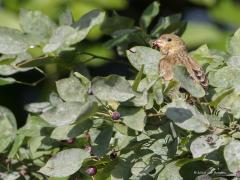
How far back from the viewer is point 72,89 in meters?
1.47

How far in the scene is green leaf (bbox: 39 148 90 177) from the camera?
4.75 ft

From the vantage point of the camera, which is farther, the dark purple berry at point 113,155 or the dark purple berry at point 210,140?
the dark purple berry at point 113,155

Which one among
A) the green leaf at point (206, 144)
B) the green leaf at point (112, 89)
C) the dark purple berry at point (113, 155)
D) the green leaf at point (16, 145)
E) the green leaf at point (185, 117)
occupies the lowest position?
the green leaf at point (16, 145)

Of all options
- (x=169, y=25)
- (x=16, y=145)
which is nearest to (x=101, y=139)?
(x=16, y=145)

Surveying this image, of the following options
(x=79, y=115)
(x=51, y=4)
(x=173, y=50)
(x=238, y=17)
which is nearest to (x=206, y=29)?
(x=238, y=17)

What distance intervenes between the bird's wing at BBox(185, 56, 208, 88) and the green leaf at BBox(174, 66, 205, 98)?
197 millimetres

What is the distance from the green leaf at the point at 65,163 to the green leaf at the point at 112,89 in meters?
0.17

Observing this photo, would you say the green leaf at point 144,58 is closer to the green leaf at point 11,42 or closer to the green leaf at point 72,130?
the green leaf at point 72,130

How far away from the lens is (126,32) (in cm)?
197

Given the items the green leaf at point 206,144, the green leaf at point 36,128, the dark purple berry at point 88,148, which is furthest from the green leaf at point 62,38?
the green leaf at point 206,144

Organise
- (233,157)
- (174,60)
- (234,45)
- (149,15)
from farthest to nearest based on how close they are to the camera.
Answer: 1. (149,15)
2. (174,60)
3. (234,45)
4. (233,157)

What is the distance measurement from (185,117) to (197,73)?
0.38 m

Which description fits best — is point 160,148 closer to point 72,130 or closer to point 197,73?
point 72,130

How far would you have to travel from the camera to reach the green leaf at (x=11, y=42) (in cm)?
171
